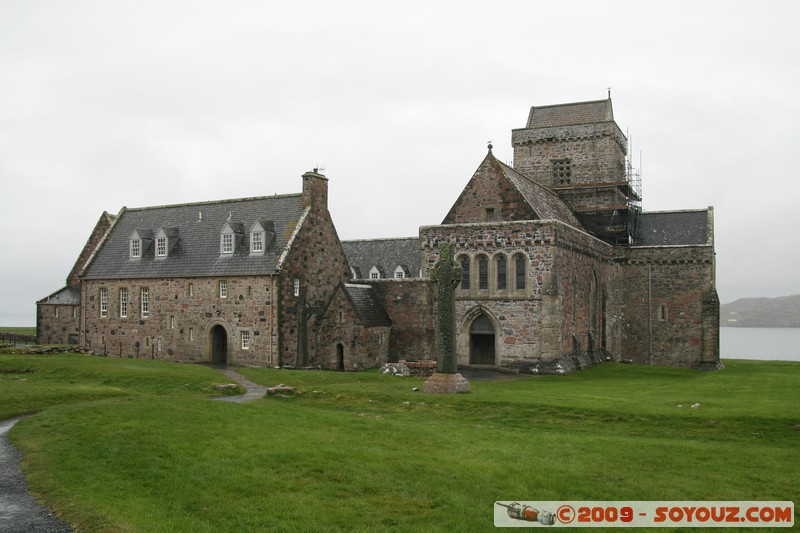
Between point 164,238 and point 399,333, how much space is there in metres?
16.4

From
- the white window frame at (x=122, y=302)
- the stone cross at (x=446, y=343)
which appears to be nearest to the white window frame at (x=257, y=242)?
the white window frame at (x=122, y=302)

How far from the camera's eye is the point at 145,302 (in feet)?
156

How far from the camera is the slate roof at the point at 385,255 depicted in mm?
65625

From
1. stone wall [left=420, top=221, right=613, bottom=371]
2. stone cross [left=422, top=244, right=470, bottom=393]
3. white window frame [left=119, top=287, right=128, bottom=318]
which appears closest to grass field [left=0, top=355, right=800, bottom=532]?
stone cross [left=422, top=244, right=470, bottom=393]

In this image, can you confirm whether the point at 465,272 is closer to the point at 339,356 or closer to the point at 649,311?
the point at 339,356

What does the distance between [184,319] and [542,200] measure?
23481mm

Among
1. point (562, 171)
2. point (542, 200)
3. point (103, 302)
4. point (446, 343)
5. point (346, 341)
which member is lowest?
point (346, 341)

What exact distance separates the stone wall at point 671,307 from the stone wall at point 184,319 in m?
26.4

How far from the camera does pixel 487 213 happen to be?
44094 mm

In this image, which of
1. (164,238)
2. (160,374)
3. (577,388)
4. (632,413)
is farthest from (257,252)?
(632,413)

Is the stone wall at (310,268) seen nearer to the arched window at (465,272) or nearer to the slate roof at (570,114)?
the arched window at (465,272)

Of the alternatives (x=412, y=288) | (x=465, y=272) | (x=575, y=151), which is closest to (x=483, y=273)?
(x=465, y=272)

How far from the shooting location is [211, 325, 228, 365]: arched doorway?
4472 cm

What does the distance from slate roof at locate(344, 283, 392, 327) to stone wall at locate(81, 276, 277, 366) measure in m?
4.68
